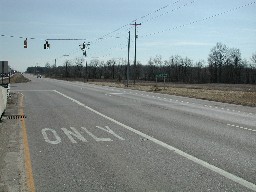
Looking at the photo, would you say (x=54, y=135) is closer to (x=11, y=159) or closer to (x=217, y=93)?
(x=11, y=159)

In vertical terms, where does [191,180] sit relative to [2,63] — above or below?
below

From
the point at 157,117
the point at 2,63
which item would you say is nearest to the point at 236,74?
the point at 2,63

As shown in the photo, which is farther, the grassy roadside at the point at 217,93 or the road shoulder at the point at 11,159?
the grassy roadside at the point at 217,93

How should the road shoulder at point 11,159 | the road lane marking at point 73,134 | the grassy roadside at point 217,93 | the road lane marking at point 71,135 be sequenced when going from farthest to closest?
1. the grassy roadside at point 217,93
2. the road lane marking at point 73,134
3. the road lane marking at point 71,135
4. the road shoulder at point 11,159

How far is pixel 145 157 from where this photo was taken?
871cm

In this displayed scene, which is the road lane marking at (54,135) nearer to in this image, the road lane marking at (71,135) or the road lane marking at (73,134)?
the road lane marking at (71,135)

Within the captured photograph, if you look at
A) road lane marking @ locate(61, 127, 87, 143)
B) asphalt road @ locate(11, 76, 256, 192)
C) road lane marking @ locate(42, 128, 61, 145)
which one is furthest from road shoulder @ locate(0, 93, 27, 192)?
road lane marking @ locate(61, 127, 87, 143)

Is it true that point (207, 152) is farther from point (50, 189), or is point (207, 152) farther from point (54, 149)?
point (50, 189)

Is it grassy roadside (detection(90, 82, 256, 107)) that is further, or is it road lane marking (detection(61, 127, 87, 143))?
grassy roadside (detection(90, 82, 256, 107))

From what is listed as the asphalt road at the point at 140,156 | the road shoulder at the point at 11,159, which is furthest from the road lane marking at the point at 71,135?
the road shoulder at the point at 11,159

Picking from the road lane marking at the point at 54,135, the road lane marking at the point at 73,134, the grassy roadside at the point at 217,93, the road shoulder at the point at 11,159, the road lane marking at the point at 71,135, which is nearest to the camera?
the road shoulder at the point at 11,159

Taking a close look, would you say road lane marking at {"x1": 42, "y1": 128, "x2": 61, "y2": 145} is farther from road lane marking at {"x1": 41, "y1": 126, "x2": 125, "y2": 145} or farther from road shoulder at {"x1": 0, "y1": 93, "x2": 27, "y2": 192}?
road shoulder at {"x1": 0, "y1": 93, "x2": 27, "y2": 192}

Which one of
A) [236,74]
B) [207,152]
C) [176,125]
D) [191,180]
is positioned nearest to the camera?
[191,180]

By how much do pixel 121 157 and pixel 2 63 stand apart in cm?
2697
